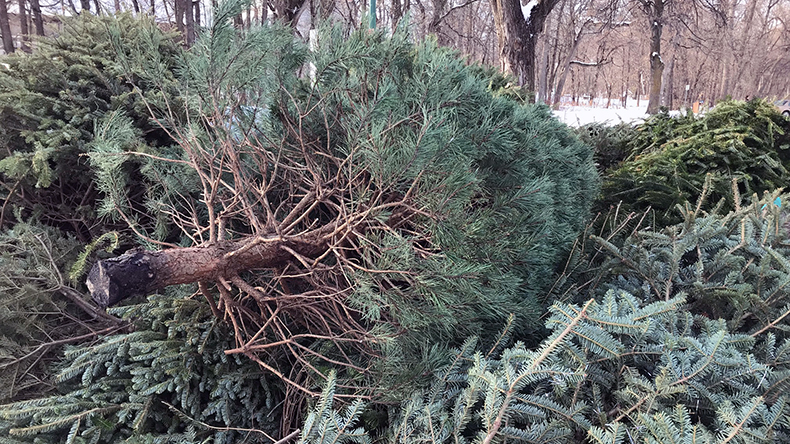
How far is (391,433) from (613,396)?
34.9 inches

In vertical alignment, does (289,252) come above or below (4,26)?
below

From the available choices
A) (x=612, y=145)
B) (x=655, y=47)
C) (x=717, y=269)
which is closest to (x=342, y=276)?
(x=717, y=269)

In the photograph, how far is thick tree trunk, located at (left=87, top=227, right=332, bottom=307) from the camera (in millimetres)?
1357

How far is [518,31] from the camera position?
21.3 ft

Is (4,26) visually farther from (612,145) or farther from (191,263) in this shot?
(612,145)

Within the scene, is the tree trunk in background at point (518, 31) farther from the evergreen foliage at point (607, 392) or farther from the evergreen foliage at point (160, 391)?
the evergreen foliage at point (160, 391)

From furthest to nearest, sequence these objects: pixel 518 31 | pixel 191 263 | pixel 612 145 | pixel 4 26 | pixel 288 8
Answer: pixel 4 26
pixel 518 31
pixel 612 145
pixel 288 8
pixel 191 263

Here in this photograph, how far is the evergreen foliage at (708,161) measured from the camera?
3814mm

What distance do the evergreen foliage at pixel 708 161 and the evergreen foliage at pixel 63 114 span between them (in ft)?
12.4

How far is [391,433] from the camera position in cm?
170

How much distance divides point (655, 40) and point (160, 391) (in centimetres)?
1772

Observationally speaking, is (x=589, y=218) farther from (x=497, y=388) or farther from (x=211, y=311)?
(x=211, y=311)

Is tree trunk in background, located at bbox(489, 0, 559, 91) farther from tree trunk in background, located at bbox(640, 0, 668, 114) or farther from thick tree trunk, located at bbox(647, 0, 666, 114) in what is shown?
thick tree trunk, located at bbox(647, 0, 666, 114)

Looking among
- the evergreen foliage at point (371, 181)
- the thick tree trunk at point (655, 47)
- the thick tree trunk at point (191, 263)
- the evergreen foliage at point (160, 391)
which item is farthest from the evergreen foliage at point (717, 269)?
the thick tree trunk at point (655, 47)
